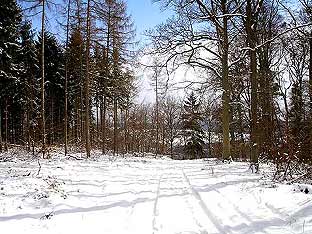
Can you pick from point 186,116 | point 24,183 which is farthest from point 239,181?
point 186,116

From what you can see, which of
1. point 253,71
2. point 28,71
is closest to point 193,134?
point 28,71

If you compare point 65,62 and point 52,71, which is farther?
point 52,71

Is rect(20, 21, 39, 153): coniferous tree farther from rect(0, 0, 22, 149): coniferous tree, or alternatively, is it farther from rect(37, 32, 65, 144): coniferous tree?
rect(37, 32, 65, 144): coniferous tree

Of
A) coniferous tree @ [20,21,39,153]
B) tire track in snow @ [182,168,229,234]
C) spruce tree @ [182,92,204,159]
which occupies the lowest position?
tire track in snow @ [182,168,229,234]

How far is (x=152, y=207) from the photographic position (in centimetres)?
807

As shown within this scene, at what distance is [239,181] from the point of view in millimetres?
11109

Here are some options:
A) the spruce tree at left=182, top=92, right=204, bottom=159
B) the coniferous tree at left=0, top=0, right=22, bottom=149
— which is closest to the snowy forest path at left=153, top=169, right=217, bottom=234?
the coniferous tree at left=0, top=0, right=22, bottom=149

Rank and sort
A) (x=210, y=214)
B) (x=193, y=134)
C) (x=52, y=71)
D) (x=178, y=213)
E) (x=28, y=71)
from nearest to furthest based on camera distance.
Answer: (x=210, y=214) → (x=178, y=213) → (x=28, y=71) → (x=52, y=71) → (x=193, y=134)

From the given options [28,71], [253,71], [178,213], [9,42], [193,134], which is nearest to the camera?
[178,213]

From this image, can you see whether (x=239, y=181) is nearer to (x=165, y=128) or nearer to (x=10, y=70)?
(x=10, y=70)

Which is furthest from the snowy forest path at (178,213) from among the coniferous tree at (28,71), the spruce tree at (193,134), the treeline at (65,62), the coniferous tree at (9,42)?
the spruce tree at (193,134)

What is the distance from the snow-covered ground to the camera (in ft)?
21.0

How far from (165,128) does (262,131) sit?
138ft

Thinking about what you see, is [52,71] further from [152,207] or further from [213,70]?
[152,207]
